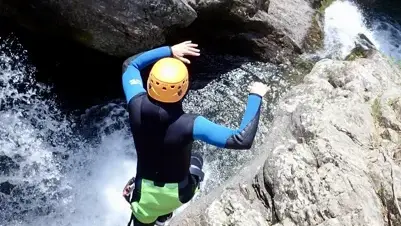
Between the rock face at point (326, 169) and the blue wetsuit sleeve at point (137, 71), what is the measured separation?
1360 millimetres

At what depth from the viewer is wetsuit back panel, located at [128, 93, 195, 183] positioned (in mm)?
3673

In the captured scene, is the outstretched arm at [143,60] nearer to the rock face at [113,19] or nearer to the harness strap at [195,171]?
the harness strap at [195,171]

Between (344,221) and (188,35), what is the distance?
6.13 m

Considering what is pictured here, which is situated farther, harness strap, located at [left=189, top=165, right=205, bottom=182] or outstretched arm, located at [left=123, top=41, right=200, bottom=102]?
harness strap, located at [left=189, top=165, right=205, bottom=182]

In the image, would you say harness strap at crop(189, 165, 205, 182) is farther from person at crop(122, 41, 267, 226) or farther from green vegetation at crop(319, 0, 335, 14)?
green vegetation at crop(319, 0, 335, 14)

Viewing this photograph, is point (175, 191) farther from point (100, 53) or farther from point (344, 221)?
point (100, 53)

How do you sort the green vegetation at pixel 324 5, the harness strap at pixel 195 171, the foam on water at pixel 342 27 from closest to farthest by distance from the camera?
1. the harness strap at pixel 195 171
2. the foam on water at pixel 342 27
3. the green vegetation at pixel 324 5

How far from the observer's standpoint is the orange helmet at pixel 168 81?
352 centimetres

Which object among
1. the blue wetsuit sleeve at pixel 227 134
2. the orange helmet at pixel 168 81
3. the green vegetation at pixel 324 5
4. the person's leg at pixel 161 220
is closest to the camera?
the orange helmet at pixel 168 81

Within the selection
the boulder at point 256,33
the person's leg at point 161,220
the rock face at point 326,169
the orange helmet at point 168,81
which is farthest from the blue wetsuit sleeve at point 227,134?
the boulder at point 256,33

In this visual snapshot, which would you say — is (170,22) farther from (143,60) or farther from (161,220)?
(161,220)

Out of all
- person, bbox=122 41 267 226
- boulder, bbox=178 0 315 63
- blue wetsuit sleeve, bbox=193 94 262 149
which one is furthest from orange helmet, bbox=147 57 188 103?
boulder, bbox=178 0 315 63

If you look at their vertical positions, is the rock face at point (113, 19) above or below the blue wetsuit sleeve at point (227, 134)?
below

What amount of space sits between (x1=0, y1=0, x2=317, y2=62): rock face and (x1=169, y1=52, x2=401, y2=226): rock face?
126 inches
